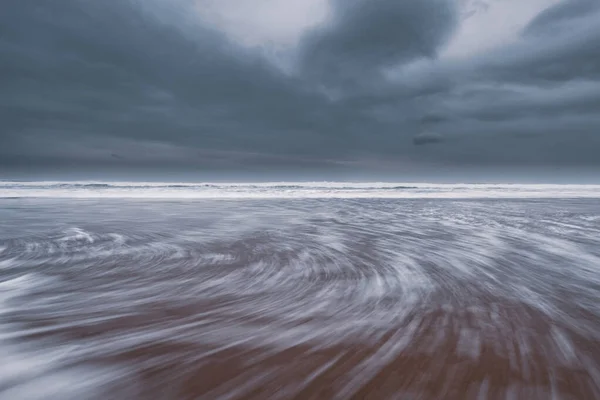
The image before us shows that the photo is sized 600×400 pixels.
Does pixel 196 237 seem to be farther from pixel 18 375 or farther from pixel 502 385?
pixel 502 385

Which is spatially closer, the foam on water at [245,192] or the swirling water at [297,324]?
the swirling water at [297,324]

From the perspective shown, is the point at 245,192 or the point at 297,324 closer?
the point at 297,324

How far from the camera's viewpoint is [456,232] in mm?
7371

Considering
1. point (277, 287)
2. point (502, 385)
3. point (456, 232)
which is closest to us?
point (502, 385)

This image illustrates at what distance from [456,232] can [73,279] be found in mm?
7058

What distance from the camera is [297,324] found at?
2455mm

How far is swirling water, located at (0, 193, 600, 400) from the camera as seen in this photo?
1.72 m

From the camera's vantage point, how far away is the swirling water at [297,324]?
5.64 ft

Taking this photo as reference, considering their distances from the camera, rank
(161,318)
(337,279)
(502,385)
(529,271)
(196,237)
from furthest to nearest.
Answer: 1. (196,237)
2. (529,271)
3. (337,279)
4. (161,318)
5. (502,385)

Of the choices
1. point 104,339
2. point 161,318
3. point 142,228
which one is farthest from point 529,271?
point 142,228

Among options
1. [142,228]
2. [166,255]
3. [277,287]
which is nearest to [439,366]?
[277,287]

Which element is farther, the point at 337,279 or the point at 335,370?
the point at 337,279

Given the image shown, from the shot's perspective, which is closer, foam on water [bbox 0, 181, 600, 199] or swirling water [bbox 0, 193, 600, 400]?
swirling water [bbox 0, 193, 600, 400]

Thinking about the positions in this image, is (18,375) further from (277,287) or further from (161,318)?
A: (277,287)
